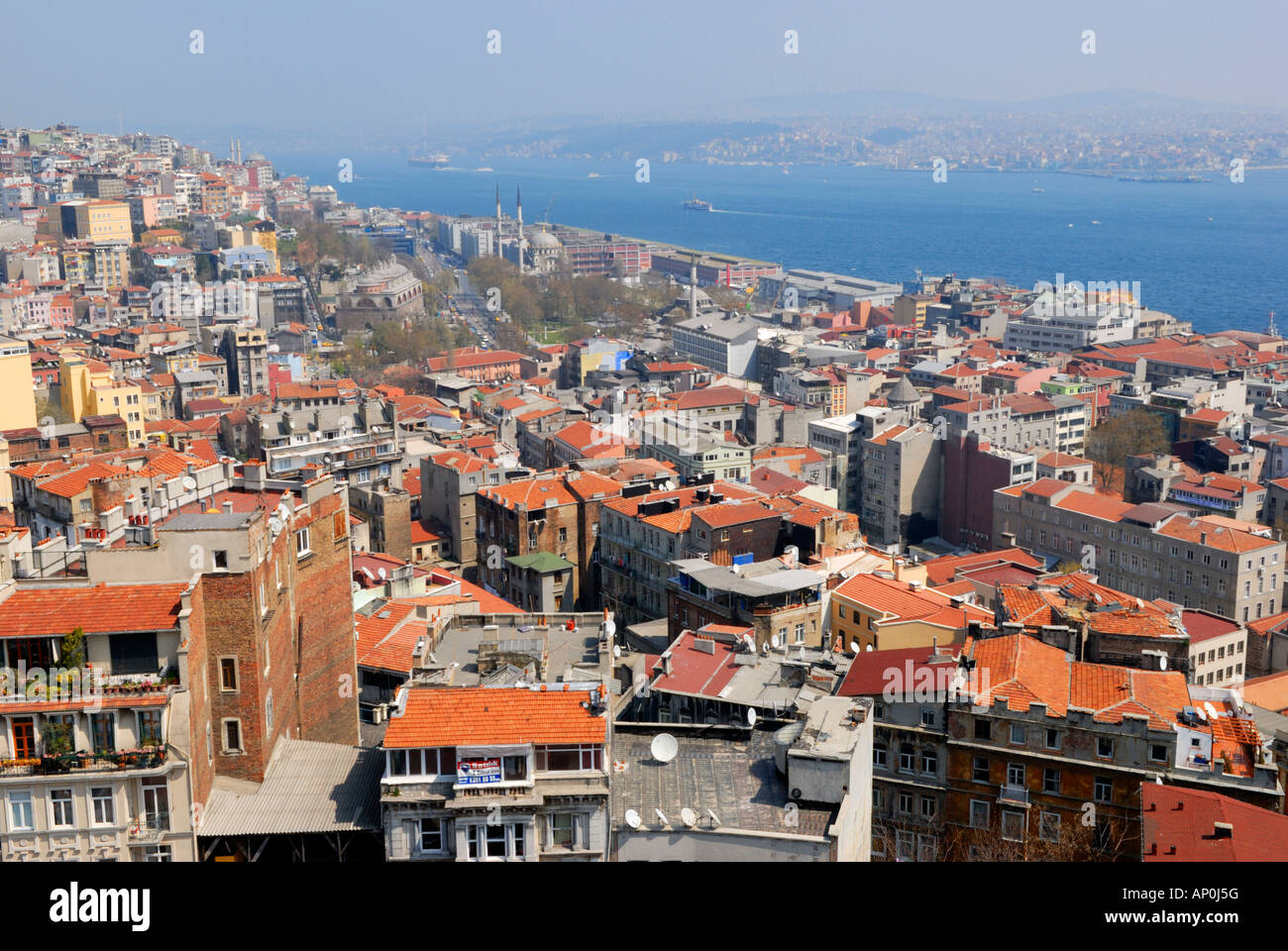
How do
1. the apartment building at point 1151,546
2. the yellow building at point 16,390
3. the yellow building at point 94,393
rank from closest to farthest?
the apartment building at point 1151,546
the yellow building at point 16,390
the yellow building at point 94,393

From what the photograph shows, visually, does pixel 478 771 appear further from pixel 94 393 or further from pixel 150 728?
pixel 94 393

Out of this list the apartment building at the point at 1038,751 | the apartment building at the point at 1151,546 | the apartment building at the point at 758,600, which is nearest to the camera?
the apartment building at the point at 1038,751

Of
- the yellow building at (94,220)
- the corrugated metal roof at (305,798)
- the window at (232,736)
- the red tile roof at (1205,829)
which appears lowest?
the red tile roof at (1205,829)

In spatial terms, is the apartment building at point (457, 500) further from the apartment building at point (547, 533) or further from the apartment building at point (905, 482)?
the apartment building at point (905, 482)

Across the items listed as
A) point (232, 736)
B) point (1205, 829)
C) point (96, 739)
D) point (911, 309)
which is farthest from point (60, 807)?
point (911, 309)

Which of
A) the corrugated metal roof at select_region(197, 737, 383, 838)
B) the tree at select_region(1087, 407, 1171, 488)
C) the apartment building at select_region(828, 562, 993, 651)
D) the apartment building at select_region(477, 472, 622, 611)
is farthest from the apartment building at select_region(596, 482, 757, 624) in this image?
the tree at select_region(1087, 407, 1171, 488)

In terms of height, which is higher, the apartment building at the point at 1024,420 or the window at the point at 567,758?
the window at the point at 567,758

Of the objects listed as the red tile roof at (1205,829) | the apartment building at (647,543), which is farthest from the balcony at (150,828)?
the apartment building at (647,543)

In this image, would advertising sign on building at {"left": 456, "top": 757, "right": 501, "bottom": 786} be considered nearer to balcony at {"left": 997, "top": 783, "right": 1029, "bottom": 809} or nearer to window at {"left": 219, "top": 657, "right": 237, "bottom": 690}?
window at {"left": 219, "top": 657, "right": 237, "bottom": 690}
